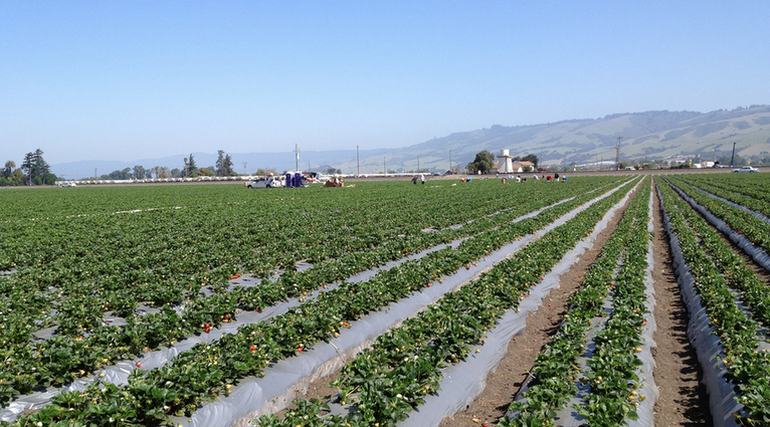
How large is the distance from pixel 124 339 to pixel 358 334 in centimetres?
362

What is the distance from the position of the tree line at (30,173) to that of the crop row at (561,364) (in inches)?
6095

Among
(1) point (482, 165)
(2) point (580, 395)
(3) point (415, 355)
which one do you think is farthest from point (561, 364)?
(1) point (482, 165)

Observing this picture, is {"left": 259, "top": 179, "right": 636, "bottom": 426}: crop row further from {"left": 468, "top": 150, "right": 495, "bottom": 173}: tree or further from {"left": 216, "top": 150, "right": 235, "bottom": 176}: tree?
{"left": 216, "top": 150, "right": 235, "bottom": 176}: tree

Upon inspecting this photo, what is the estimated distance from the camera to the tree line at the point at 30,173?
140462mm

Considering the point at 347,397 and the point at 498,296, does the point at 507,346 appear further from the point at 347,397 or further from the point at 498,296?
the point at 347,397

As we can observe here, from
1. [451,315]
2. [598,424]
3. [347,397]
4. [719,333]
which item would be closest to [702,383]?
[719,333]

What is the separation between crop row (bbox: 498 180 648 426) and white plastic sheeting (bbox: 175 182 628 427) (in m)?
1.14

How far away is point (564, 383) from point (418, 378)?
71.1 inches

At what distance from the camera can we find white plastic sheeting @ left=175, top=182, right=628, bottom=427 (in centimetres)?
643

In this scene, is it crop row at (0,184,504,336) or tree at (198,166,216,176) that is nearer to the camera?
crop row at (0,184,504,336)

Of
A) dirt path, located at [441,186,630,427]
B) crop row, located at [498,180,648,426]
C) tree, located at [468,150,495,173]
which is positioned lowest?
dirt path, located at [441,186,630,427]

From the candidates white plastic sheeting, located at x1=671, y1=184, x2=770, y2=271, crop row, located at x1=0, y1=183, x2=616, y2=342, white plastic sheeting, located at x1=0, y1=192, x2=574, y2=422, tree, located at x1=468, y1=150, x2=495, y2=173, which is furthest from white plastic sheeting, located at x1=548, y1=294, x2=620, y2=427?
tree, located at x1=468, y1=150, x2=495, y2=173

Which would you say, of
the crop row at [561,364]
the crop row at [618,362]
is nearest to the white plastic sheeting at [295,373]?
the crop row at [561,364]

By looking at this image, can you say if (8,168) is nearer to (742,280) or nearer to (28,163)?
(28,163)
